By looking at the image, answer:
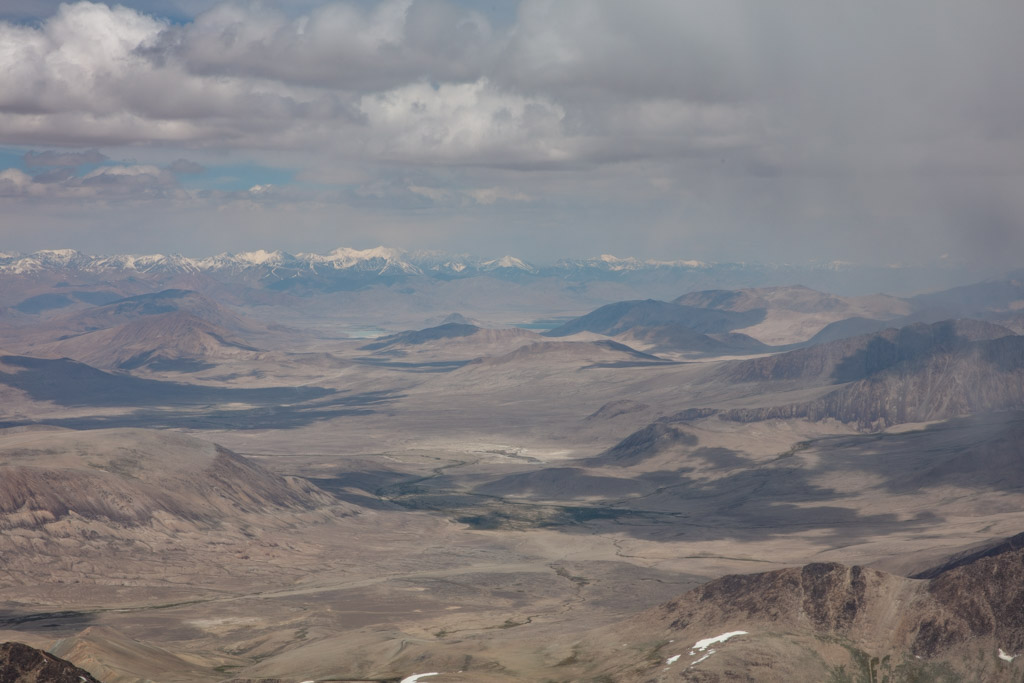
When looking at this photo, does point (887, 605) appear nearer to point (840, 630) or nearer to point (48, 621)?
point (840, 630)

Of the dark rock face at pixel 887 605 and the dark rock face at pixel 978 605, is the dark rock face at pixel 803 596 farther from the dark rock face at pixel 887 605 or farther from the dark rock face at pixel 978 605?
the dark rock face at pixel 978 605

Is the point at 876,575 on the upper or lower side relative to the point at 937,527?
upper

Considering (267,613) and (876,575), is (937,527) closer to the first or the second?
(876,575)

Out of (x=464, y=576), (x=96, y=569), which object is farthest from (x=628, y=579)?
(x=96, y=569)

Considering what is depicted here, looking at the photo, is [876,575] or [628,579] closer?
[876,575]

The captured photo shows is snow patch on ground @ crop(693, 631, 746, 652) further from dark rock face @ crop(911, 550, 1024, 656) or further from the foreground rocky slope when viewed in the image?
dark rock face @ crop(911, 550, 1024, 656)

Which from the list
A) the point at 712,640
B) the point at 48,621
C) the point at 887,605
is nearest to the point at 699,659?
the point at 712,640

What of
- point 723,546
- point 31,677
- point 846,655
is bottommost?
point 723,546
